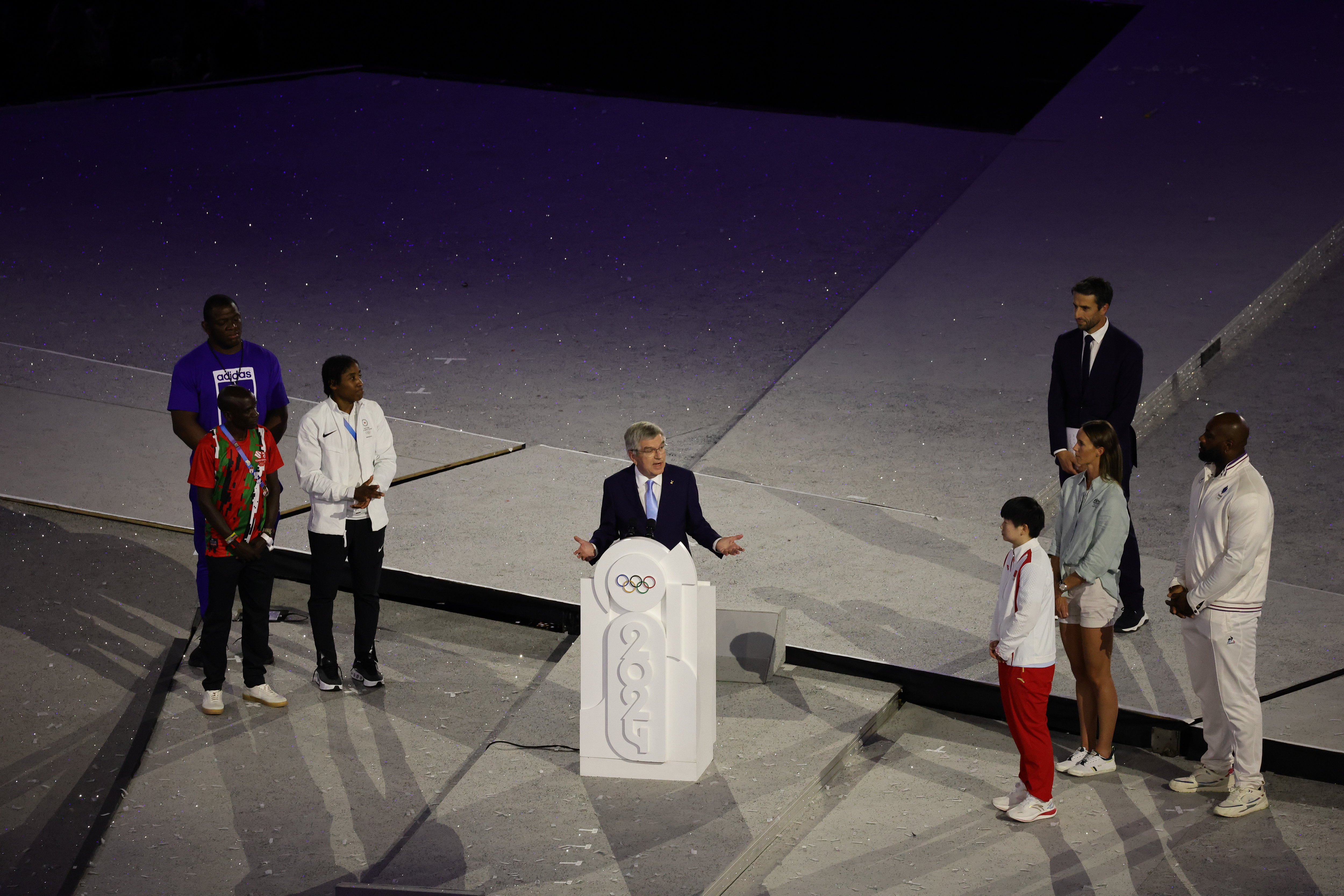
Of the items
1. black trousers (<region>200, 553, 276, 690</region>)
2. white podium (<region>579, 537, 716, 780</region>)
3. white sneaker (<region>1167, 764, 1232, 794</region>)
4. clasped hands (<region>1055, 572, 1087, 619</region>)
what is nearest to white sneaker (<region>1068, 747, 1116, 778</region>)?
white sneaker (<region>1167, 764, 1232, 794</region>)

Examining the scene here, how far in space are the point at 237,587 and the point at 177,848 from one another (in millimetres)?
1974

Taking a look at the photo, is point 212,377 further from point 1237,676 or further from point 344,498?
point 1237,676

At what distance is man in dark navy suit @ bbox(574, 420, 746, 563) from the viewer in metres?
5.58

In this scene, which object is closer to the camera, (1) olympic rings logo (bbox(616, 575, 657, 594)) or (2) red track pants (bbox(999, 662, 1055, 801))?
(2) red track pants (bbox(999, 662, 1055, 801))

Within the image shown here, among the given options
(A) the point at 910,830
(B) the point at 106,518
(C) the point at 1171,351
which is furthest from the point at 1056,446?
(B) the point at 106,518

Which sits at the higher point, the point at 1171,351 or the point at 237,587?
the point at 1171,351

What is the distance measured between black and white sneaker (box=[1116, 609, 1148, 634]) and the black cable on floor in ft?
8.54

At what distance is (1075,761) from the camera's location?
558 cm

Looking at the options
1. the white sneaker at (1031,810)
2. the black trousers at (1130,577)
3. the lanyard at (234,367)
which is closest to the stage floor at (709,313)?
the black trousers at (1130,577)

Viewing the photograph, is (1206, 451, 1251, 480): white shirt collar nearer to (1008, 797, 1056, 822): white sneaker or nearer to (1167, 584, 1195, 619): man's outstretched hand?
(1167, 584, 1195, 619): man's outstretched hand

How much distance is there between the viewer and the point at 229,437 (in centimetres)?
589

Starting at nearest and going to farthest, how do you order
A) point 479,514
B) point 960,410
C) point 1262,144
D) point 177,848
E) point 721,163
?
point 177,848 → point 479,514 → point 960,410 → point 1262,144 → point 721,163

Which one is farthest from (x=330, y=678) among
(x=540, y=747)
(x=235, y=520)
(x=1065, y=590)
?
(x=1065, y=590)

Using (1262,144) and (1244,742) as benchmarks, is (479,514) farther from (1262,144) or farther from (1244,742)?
(1262,144)
